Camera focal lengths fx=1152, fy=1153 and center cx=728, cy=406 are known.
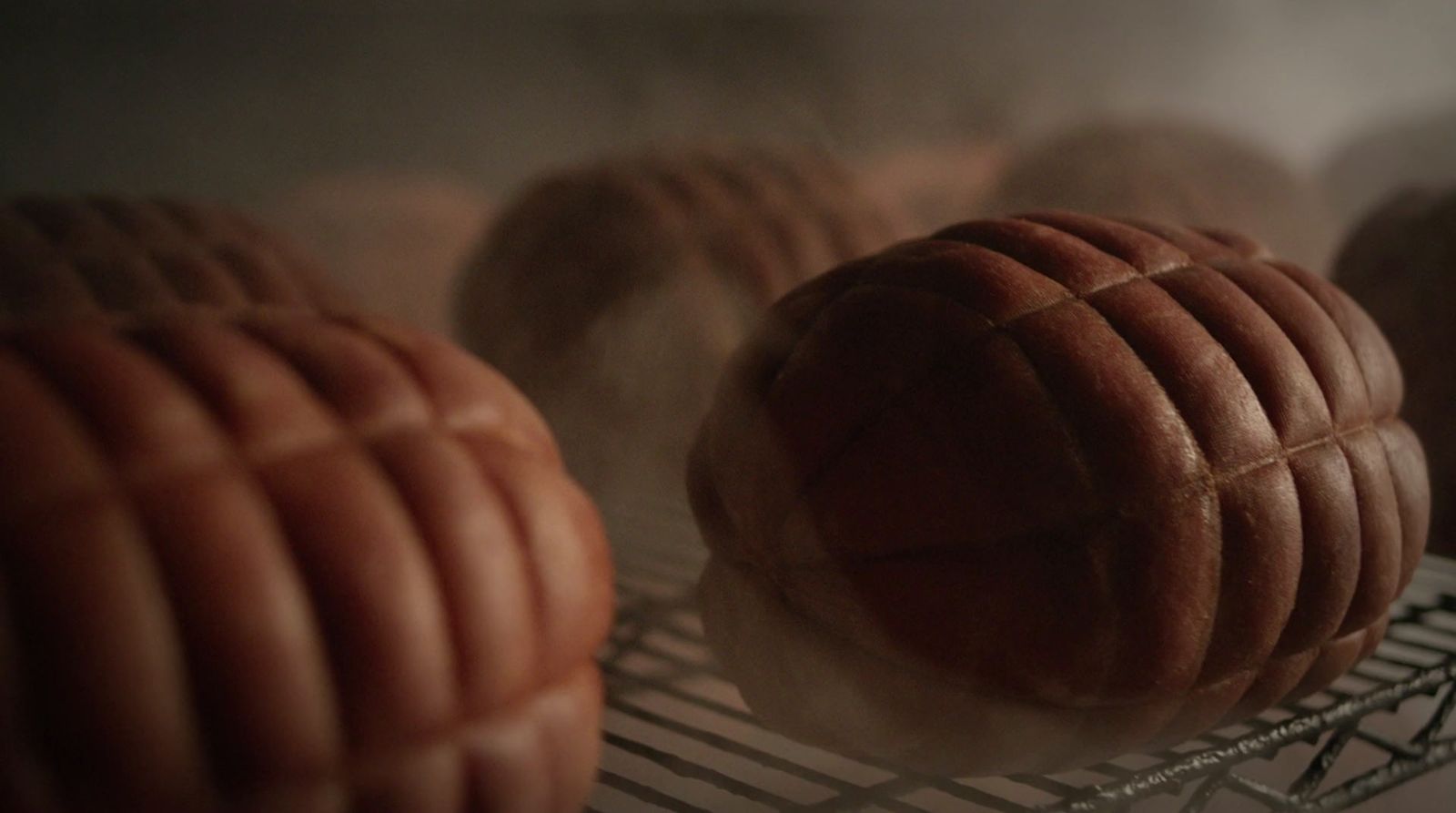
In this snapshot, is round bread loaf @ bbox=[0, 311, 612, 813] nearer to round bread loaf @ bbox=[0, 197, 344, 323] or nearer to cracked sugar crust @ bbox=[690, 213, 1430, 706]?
round bread loaf @ bbox=[0, 197, 344, 323]

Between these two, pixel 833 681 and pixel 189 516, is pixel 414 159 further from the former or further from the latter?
pixel 833 681

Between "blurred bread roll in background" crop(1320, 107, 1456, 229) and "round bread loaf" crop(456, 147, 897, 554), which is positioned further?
"blurred bread roll in background" crop(1320, 107, 1456, 229)

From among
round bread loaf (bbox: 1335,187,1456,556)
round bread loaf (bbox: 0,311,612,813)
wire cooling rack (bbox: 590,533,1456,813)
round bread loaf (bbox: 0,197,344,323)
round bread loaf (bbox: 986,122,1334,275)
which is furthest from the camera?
round bread loaf (bbox: 1335,187,1456,556)

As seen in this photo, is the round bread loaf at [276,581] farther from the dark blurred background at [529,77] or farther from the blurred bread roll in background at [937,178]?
the blurred bread roll in background at [937,178]

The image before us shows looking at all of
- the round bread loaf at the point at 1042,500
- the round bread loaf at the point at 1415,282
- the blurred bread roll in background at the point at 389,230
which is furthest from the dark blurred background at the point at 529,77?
the round bread loaf at the point at 1415,282

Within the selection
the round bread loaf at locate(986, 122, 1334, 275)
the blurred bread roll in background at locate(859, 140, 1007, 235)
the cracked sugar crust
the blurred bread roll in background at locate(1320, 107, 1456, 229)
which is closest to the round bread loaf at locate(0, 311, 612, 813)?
the cracked sugar crust

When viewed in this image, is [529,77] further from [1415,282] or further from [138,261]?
[1415,282]

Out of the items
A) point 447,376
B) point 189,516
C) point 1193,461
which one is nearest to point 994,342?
point 1193,461
